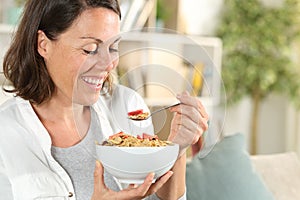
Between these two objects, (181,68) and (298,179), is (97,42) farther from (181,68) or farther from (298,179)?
(298,179)

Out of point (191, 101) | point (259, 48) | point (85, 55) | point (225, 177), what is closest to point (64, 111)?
point (85, 55)

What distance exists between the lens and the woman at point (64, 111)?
3.42 feet

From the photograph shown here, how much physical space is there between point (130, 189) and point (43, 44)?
36 centimetres

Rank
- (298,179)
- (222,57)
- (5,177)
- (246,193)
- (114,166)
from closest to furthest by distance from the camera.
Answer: (114,166), (5,177), (246,193), (298,179), (222,57)

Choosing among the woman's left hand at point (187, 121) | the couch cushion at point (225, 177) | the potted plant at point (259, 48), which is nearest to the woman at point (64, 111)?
the woman's left hand at point (187, 121)

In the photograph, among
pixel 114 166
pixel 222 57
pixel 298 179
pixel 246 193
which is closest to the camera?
pixel 114 166

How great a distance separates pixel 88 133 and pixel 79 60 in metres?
0.14

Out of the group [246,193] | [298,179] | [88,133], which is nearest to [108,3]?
[88,133]

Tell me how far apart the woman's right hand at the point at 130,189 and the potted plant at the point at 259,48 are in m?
2.98

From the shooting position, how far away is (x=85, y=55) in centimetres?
109

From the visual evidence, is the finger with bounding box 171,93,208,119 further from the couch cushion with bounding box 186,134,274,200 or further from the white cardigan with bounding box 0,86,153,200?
the couch cushion with bounding box 186,134,274,200

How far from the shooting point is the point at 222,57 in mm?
4188

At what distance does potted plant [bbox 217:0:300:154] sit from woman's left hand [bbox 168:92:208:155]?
2990mm

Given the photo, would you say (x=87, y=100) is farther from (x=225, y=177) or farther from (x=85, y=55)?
(x=225, y=177)
